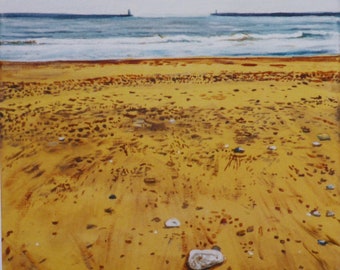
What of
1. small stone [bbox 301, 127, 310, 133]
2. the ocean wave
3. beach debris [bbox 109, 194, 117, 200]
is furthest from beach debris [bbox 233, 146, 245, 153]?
the ocean wave

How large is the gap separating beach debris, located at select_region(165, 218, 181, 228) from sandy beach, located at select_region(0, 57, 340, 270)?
14mm

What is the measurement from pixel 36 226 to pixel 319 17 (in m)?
1.39

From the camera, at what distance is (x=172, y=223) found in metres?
1.48

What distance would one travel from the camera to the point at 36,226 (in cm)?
145

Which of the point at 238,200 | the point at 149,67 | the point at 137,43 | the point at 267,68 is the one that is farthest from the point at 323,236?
the point at 137,43

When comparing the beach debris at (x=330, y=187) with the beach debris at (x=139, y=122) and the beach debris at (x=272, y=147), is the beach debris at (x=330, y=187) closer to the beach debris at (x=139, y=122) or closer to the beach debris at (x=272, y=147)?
the beach debris at (x=272, y=147)

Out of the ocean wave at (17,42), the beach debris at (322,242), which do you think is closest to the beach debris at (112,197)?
the ocean wave at (17,42)

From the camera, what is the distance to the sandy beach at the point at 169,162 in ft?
4.66

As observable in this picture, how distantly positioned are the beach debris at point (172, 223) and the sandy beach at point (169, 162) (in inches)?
0.5

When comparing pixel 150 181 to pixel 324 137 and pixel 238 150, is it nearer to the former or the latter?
pixel 238 150

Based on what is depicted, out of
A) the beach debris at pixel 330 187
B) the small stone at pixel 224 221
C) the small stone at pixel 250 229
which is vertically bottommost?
the small stone at pixel 250 229

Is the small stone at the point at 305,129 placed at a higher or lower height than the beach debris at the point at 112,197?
higher

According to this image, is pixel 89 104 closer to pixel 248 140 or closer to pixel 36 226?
pixel 36 226

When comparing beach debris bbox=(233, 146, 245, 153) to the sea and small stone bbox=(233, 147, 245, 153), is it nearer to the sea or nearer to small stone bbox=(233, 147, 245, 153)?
small stone bbox=(233, 147, 245, 153)
